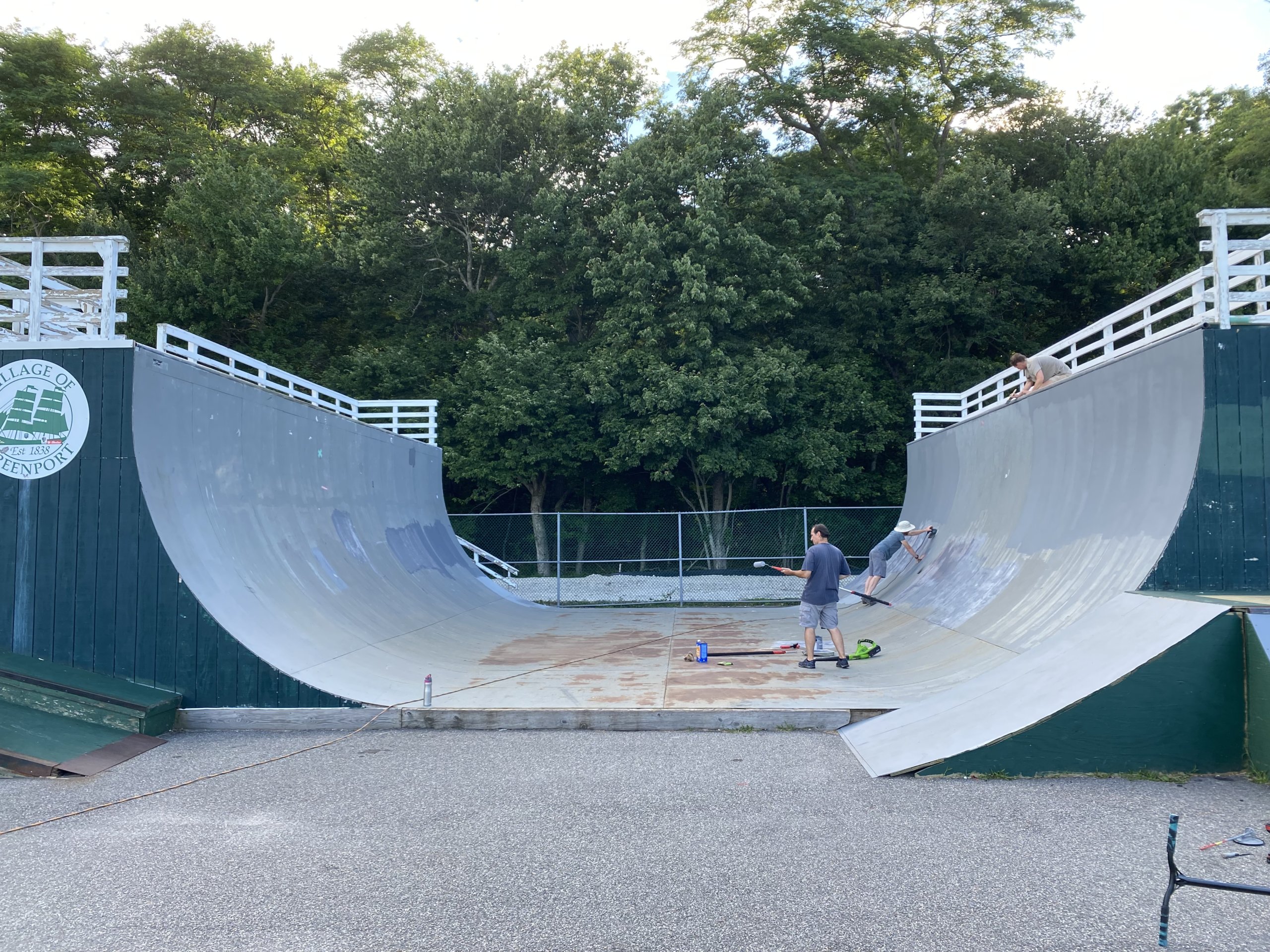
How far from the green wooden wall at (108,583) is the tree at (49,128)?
24998 mm

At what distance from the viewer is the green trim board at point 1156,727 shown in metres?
6.04

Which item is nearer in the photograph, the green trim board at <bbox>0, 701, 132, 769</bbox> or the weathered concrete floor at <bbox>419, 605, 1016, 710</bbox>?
the green trim board at <bbox>0, 701, 132, 769</bbox>

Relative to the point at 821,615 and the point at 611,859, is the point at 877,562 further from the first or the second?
the point at 611,859

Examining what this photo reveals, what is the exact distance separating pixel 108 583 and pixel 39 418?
67.6 inches

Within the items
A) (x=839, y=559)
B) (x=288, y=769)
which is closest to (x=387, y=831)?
(x=288, y=769)

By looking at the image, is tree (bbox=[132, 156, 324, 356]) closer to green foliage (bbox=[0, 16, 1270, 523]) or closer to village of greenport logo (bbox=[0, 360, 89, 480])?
green foliage (bbox=[0, 16, 1270, 523])

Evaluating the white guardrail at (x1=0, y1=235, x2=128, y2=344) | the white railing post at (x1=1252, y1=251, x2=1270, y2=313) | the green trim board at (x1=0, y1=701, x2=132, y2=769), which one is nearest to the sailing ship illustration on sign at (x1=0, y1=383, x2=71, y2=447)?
the white guardrail at (x1=0, y1=235, x2=128, y2=344)

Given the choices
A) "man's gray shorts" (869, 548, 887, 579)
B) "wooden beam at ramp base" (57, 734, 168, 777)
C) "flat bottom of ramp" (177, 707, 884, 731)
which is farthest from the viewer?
"man's gray shorts" (869, 548, 887, 579)

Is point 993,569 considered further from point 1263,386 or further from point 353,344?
point 353,344

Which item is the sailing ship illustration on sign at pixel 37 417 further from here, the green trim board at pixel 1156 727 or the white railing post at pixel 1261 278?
the white railing post at pixel 1261 278

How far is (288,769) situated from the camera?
21.6 ft

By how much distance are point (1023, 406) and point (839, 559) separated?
14.4 ft

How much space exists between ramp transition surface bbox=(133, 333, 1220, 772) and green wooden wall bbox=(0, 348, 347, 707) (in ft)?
0.58

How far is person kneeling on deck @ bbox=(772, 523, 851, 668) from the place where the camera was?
10031mm
